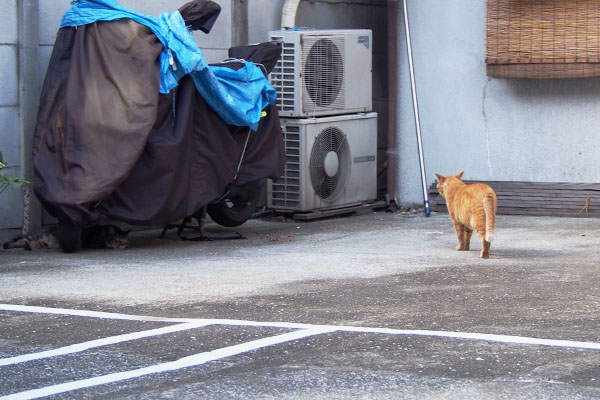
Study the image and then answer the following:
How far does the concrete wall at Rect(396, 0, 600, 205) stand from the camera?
11633mm

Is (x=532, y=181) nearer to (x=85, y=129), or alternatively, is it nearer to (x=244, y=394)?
(x=85, y=129)

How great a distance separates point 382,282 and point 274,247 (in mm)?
2229

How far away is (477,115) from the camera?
12117mm

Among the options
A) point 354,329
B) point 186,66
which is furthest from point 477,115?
point 354,329

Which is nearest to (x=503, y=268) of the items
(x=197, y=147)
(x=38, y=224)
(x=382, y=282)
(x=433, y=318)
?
(x=382, y=282)

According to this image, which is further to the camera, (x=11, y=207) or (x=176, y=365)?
(x=11, y=207)

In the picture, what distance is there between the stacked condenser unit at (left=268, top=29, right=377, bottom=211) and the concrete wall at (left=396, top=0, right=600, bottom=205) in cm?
71

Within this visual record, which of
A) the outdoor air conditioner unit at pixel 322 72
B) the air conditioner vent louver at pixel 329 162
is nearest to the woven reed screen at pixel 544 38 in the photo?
the outdoor air conditioner unit at pixel 322 72

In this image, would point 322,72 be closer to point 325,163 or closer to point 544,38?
point 325,163

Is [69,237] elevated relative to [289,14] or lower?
lower

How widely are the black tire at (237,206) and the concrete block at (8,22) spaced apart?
2.50m

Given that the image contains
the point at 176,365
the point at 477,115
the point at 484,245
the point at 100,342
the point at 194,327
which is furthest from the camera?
the point at 477,115

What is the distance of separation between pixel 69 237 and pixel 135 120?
1.21m

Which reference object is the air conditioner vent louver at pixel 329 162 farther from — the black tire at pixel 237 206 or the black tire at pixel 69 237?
the black tire at pixel 69 237
